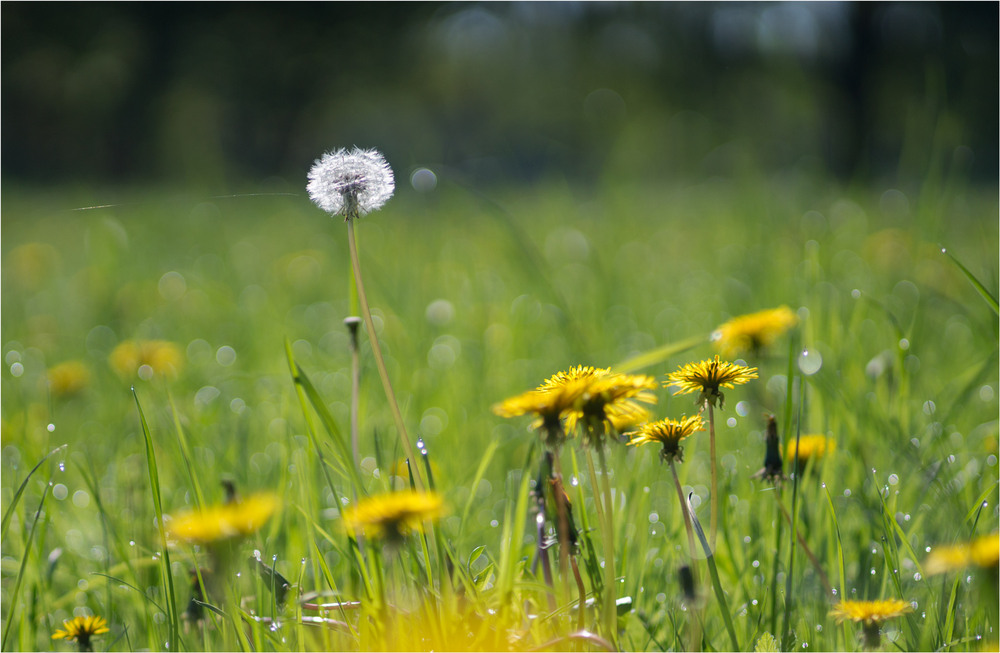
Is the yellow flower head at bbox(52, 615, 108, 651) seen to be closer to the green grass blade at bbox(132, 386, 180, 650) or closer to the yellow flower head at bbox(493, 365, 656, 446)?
the green grass blade at bbox(132, 386, 180, 650)

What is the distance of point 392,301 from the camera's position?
1754 millimetres

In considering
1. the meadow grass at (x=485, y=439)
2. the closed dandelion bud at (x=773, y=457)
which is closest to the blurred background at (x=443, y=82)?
the meadow grass at (x=485, y=439)

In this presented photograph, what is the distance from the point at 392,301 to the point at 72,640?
1105mm

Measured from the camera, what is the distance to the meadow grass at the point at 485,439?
2.21 ft

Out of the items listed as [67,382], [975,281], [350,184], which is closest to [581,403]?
[350,184]

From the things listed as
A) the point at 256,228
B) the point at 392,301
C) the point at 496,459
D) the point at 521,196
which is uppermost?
the point at 521,196

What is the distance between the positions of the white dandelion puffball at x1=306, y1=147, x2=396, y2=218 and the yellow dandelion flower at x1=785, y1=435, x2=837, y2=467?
527 millimetres

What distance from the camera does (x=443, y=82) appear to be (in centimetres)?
1264

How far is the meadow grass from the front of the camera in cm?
67

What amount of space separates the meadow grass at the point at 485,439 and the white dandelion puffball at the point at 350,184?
0.13ft

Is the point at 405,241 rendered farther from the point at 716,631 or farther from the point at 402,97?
the point at 402,97

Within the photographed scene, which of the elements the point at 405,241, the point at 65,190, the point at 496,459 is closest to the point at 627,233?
the point at 405,241

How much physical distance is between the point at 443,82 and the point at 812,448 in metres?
12.6

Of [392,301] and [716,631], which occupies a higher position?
[392,301]
